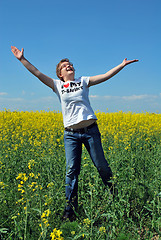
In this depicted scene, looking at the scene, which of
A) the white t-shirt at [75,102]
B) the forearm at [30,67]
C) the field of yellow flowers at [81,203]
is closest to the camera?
the field of yellow flowers at [81,203]

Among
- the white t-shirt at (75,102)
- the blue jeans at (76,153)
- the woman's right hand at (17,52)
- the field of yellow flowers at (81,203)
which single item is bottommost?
the field of yellow flowers at (81,203)

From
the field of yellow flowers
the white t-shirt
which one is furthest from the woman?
the field of yellow flowers

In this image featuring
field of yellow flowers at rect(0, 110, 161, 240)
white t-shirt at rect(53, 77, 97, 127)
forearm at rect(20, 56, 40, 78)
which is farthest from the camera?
forearm at rect(20, 56, 40, 78)

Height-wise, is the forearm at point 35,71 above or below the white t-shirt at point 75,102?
above

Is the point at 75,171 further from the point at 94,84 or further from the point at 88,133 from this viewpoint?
the point at 94,84

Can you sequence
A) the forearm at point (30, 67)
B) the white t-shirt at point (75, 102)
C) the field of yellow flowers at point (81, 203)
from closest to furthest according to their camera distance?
the field of yellow flowers at point (81, 203) → the white t-shirt at point (75, 102) → the forearm at point (30, 67)

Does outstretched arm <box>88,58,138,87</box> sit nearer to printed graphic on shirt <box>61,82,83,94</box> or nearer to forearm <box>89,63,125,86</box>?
forearm <box>89,63,125,86</box>

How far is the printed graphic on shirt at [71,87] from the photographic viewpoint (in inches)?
111

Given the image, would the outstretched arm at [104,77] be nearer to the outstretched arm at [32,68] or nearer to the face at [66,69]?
the face at [66,69]

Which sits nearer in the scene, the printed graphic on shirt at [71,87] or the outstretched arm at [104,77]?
the printed graphic on shirt at [71,87]

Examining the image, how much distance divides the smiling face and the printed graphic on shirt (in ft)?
0.37

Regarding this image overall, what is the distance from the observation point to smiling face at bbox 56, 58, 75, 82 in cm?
290

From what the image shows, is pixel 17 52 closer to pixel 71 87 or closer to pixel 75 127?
pixel 71 87

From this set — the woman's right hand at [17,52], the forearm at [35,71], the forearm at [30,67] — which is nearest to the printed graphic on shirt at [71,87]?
the forearm at [35,71]
